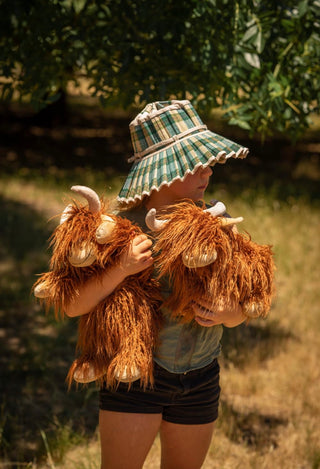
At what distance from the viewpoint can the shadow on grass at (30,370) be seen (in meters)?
3.49

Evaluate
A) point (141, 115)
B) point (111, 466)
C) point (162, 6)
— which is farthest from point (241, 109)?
point (111, 466)

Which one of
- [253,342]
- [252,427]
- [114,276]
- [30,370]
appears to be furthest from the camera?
[253,342]

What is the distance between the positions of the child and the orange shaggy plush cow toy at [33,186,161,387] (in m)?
0.04

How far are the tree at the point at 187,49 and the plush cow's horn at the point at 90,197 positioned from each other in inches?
41.3

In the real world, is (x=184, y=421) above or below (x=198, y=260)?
below

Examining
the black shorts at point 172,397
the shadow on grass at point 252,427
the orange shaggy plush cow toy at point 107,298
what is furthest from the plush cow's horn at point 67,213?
the shadow on grass at point 252,427

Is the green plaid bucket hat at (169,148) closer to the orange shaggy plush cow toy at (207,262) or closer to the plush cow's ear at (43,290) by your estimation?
the orange shaggy plush cow toy at (207,262)

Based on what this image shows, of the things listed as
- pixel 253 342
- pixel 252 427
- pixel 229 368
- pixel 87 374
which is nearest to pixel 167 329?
pixel 87 374

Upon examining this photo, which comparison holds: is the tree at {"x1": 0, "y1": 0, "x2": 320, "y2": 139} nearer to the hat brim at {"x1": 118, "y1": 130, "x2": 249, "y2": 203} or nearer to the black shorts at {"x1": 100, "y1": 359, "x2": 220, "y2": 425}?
the hat brim at {"x1": 118, "y1": 130, "x2": 249, "y2": 203}

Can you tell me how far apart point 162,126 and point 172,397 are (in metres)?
1.03

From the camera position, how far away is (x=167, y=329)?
217cm

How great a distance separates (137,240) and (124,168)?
8.78 metres

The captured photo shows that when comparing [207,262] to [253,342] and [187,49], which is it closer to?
[187,49]

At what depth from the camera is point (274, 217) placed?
781 cm
